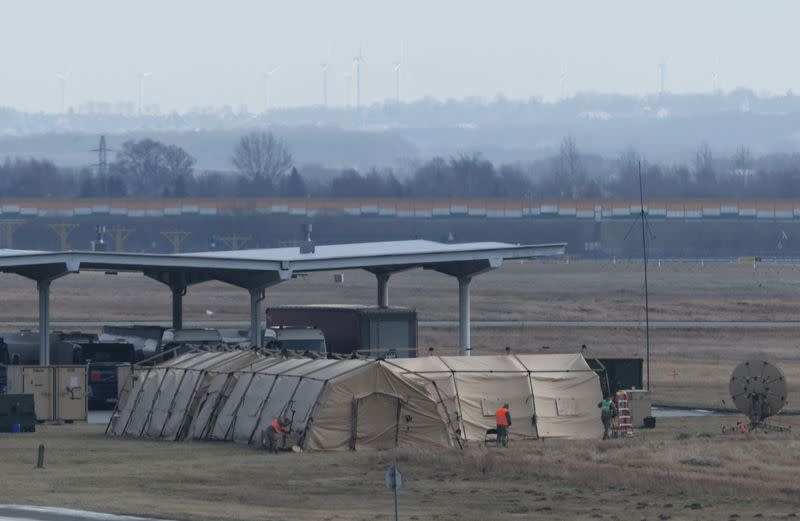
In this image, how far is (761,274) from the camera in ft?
451

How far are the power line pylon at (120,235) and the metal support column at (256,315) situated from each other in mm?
102234

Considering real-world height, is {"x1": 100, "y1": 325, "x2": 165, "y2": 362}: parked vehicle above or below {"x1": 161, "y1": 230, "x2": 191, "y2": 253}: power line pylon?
below

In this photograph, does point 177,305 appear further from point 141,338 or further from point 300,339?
point 300,339

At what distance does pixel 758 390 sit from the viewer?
155ft

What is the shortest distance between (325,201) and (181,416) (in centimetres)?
14463

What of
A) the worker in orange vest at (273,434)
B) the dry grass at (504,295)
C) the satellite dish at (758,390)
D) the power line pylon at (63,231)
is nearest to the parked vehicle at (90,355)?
the worker in orange vest at (273,434)

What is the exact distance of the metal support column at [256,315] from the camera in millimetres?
56781

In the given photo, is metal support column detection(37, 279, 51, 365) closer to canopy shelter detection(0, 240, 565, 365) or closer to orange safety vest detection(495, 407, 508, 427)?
canopy shelter detection(0, 240, 565, 365)

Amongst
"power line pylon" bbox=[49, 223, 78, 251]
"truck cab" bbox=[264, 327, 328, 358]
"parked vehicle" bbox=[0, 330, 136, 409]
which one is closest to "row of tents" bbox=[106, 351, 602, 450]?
"parked vehicle" bbox=[0, 330, 136, 409]

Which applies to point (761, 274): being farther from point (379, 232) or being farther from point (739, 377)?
point (739, 377)

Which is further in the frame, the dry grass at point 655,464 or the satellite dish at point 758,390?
the satellite dish at point 758,390

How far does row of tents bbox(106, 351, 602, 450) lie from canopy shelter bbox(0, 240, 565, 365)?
5.50m

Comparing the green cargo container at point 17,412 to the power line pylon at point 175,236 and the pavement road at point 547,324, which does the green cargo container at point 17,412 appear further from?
the power line pylon at point 175,236

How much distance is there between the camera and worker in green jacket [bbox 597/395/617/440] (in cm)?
4659
